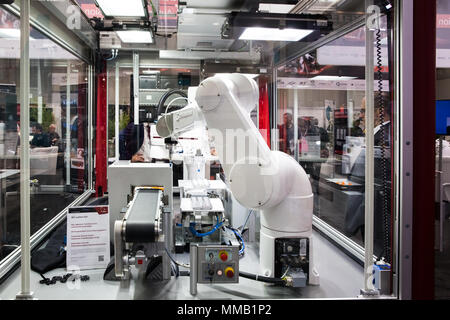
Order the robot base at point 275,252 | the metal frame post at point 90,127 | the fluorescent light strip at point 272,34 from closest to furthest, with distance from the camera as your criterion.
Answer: the robot base at point 275,252
the fluorescent light strip at point 272,34
the metal frame post at point 90,127

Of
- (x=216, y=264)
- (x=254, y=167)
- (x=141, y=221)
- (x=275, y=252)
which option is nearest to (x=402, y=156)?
(x=254, y=167)

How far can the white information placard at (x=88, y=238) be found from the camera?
9.53 feet

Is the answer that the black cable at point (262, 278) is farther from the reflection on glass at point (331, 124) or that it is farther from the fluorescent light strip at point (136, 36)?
the fluorescent light strip at point (136, 36)

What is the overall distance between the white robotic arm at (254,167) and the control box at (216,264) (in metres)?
0.30

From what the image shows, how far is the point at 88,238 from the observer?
294 centimetres

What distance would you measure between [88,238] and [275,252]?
1.50m

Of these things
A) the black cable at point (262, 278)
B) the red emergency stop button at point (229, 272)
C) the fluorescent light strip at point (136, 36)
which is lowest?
the black cable at point (262, 278)

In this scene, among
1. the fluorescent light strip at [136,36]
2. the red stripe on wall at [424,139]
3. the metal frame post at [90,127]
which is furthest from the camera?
the metal frame post at [90,127]

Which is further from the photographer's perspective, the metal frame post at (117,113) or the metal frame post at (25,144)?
the metal frame post at (117,113)

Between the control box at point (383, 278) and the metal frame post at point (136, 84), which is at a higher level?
the metal frame post at point (136, 84)

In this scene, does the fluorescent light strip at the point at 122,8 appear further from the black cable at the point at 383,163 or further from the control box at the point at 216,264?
the control box at the point at 216,264

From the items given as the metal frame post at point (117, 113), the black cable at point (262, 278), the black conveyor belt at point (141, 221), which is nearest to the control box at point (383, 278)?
the black cable at point (262, 278)

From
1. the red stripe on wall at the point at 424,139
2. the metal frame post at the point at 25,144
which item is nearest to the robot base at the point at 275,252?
the red stripe on wall at the point at 424,139

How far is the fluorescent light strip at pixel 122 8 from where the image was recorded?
125 inches
